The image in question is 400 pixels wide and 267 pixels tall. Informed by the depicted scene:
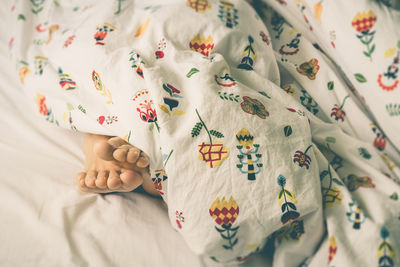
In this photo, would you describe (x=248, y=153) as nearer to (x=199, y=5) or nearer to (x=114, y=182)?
(x=114, y=182)

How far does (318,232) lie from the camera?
0.47 m

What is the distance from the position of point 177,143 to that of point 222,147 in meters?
0.07

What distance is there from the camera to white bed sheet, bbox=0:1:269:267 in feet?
1.53

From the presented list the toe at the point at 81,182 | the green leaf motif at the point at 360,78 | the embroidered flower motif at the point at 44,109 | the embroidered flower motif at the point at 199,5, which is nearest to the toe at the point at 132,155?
the toe at the point at 81,182

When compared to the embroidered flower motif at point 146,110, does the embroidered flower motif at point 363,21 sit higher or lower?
higher

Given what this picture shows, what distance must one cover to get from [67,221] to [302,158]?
1.42 ft

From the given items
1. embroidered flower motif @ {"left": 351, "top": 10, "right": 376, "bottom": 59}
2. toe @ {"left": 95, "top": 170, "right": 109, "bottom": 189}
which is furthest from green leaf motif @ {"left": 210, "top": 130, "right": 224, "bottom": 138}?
embroidered flower motif @ {"left": 351, "top": 10, "right": 376, "bottom": 59}

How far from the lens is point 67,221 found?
1.68 ft

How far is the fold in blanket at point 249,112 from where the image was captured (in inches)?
17.6

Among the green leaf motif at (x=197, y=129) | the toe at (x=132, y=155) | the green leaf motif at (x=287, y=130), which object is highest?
the green leaf motif at (x=287, y=130)

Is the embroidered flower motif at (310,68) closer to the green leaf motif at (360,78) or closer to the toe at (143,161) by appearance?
the green leaf motif at (360,78)

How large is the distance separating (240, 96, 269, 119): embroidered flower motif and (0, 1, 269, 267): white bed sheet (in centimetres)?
26

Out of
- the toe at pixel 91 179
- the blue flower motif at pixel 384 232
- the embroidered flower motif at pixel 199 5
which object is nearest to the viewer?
the blue flower motif at pixel 384 232

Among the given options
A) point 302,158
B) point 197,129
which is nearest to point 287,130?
point 302,158
